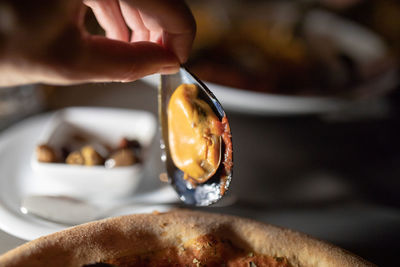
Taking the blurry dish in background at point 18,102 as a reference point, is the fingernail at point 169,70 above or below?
above

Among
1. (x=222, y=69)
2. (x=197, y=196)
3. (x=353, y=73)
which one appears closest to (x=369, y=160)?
(x=353, y=73)

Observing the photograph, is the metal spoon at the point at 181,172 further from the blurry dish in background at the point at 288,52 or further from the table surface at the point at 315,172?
the blurry dish in background at the point at 288,52

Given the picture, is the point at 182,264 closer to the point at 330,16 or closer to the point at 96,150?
the point at 96,150

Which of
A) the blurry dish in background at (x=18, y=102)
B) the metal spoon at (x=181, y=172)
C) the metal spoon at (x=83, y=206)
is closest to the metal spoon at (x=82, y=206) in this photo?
the metal spoon at (x=83, y=206)

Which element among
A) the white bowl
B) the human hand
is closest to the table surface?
the white bowl

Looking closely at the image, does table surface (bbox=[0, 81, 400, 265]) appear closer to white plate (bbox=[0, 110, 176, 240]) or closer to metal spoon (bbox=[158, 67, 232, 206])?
white plate (bbox=[0, 110, 176, 240])

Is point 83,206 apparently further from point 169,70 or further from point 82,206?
point 169,70
